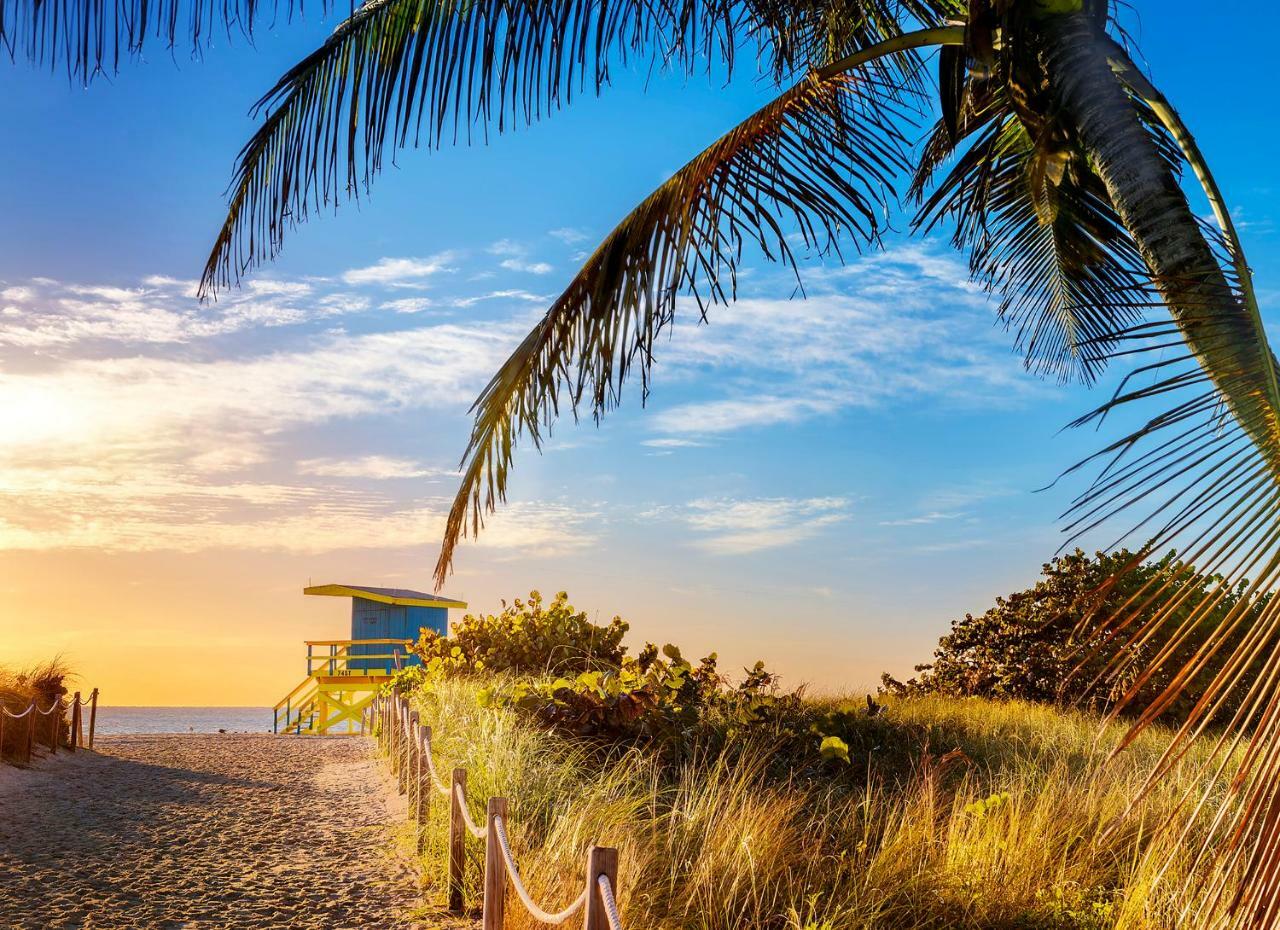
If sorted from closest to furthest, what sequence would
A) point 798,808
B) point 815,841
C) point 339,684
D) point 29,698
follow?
point 815,841 → point 798,808 → point 29,698 → point 339,684

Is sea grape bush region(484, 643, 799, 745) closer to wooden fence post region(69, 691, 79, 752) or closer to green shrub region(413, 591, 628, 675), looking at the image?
green shrub region(413, 591, 628, 675)

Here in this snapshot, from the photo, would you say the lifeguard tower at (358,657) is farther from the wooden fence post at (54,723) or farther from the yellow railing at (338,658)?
the wooden fence post at (54,723)

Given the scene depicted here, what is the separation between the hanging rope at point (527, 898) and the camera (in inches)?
149

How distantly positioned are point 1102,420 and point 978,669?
45.0ft

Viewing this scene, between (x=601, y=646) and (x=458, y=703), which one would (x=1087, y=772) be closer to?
(x=458, y=703)

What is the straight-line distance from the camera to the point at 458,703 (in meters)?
11.4

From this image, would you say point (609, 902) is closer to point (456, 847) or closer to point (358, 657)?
point (456, 847)

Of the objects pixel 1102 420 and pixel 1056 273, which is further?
pixel 1056 273

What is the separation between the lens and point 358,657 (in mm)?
27578

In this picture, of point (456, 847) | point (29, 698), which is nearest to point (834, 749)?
point (456, 847)

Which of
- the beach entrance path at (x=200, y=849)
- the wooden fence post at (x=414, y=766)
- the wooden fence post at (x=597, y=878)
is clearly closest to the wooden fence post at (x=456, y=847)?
the beach entrance path at (x=200, y=849)

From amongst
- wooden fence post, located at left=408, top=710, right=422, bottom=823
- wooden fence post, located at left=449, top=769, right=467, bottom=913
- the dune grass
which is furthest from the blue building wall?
wooden fence post, located at left=449, top=769, right=467, bottom=913

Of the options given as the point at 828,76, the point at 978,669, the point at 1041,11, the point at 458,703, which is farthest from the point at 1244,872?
the point at 978,669

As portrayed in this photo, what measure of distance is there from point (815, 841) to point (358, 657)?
22.9 metres
